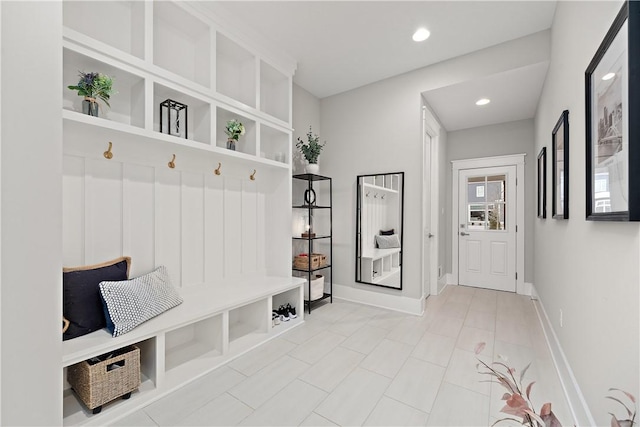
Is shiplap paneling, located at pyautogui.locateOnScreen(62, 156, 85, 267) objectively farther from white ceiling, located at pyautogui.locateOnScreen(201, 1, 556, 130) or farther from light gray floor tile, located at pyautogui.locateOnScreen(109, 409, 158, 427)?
white ceiling, located at pyautogui.locateOnScreen(201, 1, 556, 130)

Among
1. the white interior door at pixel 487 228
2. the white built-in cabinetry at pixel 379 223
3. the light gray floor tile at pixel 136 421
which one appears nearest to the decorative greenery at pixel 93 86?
the light gray floor tile at pixel 136 421

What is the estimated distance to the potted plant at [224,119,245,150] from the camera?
2.52 m

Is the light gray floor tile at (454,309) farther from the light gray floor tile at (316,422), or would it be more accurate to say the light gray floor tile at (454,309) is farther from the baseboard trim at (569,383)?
the light gray floor tile at (316,422)

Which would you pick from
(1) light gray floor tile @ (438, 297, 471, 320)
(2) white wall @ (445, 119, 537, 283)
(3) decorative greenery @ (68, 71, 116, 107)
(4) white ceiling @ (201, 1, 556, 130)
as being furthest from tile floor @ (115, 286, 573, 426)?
(4) white ceiling @ (201, 1, 556, 130)

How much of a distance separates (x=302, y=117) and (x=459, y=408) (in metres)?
3.31

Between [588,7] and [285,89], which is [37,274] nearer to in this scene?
[588,7]

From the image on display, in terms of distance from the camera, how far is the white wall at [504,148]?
13.4 ft

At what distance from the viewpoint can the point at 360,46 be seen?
9.32 feet

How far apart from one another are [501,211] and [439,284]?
144cm

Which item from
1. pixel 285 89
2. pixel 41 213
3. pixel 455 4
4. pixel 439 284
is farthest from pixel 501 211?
pixel 41 213

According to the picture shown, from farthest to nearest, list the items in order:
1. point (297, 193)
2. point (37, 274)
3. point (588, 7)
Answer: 1. point (297, 193)
2. point (588, 7)
3. point (37, 274)

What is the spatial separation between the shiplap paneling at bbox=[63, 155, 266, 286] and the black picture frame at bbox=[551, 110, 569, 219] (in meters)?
2.56

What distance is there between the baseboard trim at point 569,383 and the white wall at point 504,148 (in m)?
1.83

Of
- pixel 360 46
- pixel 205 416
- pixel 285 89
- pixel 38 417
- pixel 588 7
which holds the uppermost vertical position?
pixel 360 46
